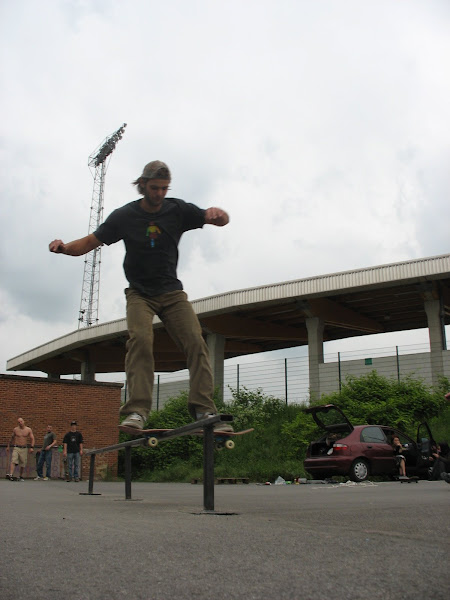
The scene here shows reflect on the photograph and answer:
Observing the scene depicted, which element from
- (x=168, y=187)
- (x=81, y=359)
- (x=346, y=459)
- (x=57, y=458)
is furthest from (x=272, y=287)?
(x=168, y=187)

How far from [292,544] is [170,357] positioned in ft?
127

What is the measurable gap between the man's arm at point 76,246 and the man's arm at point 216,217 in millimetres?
970

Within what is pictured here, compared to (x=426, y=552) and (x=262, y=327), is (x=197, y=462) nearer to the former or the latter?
(x=262, y=327)

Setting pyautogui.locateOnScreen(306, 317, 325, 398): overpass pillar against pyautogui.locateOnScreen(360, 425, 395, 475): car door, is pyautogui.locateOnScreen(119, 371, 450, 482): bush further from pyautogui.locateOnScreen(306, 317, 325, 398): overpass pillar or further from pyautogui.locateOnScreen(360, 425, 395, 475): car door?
pyautogui.locateOnScreen(360, 425, 395, 475): car door

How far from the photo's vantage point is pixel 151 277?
5.29 metres

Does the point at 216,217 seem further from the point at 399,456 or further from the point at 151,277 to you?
the point at 399,456

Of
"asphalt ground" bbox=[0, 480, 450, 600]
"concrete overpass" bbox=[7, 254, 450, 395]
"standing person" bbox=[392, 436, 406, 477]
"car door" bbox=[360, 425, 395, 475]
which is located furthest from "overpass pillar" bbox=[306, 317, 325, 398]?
"asphalt ground" bbox=[0, 480, 450, 600]

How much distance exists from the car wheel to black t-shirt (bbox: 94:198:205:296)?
9.87 m

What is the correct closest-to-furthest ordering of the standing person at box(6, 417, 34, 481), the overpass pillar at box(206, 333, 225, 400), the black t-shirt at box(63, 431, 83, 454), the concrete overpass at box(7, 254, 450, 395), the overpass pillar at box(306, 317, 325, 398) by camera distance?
1. the standing person at box(6, 417, 34, 481)
2. the black t-shirt at box(63, 431, 83, 454)
3. the concrete overpass at box(7, 254, 450, 395)
4. the overpass pillar at box(306, 317, 325, 398)
5. the overpass pillar at box(206, 333, 225, 400)

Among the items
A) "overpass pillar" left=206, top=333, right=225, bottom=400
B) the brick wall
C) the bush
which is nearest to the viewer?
the bush

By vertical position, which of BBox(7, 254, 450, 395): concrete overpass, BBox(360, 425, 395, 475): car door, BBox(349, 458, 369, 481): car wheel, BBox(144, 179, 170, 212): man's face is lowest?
BBox(349, 458, 369, 481): car wheel

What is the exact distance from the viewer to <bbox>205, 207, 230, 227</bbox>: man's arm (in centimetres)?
544

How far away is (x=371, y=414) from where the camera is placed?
2031 centimetres

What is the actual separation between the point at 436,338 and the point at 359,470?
11.7 meters
